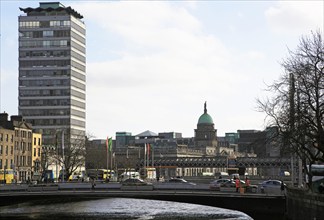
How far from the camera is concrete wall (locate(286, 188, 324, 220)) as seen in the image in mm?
48719

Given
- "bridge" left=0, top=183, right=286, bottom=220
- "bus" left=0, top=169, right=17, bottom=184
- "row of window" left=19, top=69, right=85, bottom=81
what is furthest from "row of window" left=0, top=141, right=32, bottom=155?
"bridge" left=0, top=183, right=286, bottom=220

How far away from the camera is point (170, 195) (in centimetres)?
7231

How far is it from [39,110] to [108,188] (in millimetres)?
120295

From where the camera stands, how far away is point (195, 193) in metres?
72.4

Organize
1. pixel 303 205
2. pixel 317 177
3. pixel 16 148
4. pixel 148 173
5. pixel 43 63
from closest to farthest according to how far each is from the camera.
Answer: pixel 317 177, pixel 303 205, pixel 16 148, pixel 148 173, pixel 43 63

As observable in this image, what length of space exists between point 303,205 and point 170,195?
21.2 meters

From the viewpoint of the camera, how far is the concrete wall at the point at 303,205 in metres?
48.7

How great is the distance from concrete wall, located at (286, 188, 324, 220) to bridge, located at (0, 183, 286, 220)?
3186 mm

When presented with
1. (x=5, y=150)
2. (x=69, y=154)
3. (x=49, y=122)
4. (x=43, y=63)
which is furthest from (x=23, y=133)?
(x=43, y=63)

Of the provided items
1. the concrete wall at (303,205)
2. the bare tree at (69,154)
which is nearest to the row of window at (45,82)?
the bare tree at (69,154)

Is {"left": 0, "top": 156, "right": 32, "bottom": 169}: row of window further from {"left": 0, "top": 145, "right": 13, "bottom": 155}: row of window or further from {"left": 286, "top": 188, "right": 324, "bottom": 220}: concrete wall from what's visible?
{"left": 286, "top": 188, "right": 324, "bottom": 220}: concrete wall

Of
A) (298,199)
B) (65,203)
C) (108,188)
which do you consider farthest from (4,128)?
(298,199)

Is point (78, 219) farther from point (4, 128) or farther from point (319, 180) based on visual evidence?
point (4, 128)

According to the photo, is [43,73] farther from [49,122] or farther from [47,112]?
[49,122]
